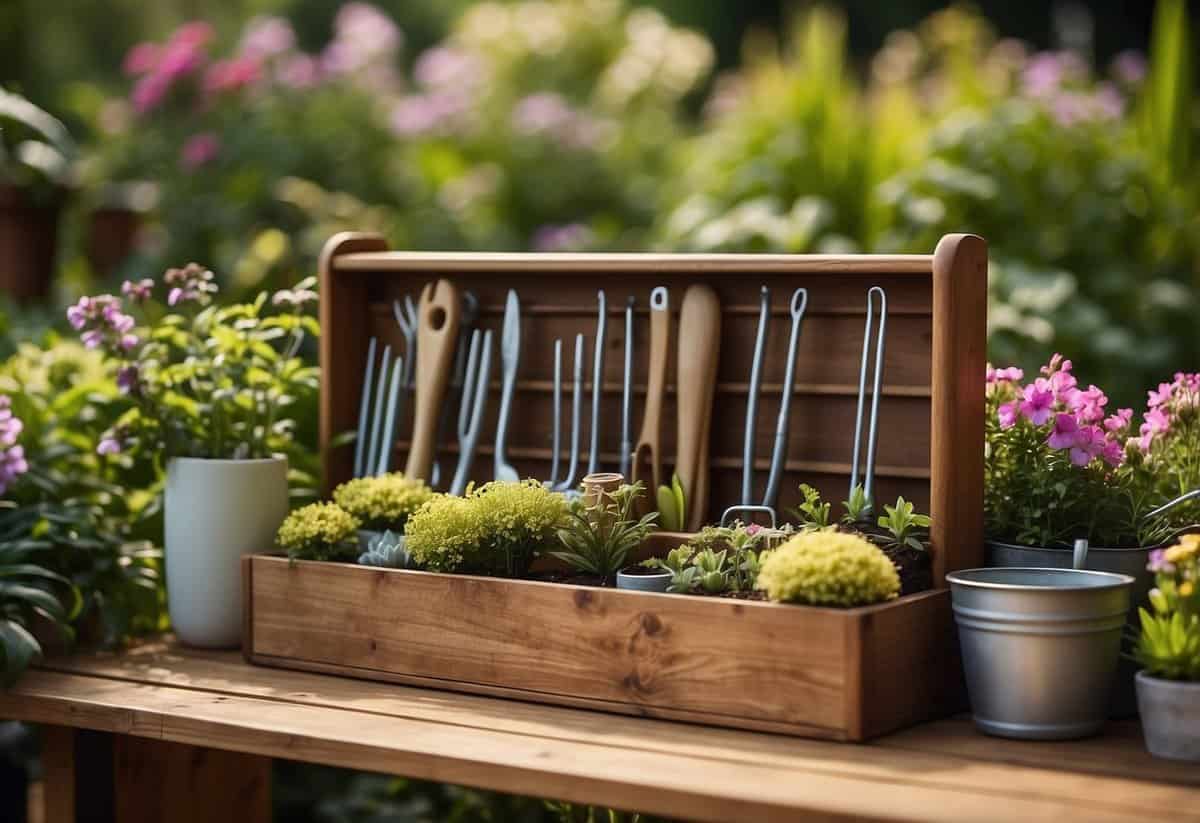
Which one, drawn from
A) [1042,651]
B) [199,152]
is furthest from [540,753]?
[199,152]

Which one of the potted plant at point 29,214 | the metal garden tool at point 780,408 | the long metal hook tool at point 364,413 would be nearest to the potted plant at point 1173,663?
the metal garden tool at point 780,408

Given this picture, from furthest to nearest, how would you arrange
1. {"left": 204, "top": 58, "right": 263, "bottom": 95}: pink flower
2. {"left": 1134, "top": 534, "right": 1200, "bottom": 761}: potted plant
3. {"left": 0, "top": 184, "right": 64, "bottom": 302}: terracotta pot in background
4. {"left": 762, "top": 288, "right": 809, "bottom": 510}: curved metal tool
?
{"left": 204, "top": 58, "right": 263, "bottom": 95}: pink flower, {"left": 0, "top": 184, "right": 64, "bottom": 302}: terracotta pot in background, {"left": 762, "top": 288, "right": 809, "bottom": 510}: curved metal tool, {"left": 1134, "top": 534, "right": 1200, "bottom": 761}: potted plant

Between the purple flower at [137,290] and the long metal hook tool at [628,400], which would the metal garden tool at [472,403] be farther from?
the purple flower at [137,290]

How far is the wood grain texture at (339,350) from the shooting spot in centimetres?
308

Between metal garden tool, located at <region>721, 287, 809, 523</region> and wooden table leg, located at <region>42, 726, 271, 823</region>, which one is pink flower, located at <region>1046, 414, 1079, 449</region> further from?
wooden table leg, located at <region>42, 726, 271, 823</region>

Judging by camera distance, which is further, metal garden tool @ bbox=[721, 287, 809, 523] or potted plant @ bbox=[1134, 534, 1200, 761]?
metal garden tool @ bbox=[721, 287, 809, 523]

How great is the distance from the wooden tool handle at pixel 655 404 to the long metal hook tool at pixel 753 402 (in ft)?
0.51

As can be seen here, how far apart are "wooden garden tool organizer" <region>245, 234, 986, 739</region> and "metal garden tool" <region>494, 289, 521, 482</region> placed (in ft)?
0.17

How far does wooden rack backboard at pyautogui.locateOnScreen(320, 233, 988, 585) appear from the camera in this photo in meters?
2.45

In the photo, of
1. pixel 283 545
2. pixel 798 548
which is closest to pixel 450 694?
pixel 283 545

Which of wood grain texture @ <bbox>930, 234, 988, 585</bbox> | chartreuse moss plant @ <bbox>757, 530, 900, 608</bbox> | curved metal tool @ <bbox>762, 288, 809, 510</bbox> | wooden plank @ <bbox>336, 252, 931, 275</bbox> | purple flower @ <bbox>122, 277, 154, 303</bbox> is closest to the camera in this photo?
chartreuse moss plant @ <bbox>757, 530, 900, 608</bbox>

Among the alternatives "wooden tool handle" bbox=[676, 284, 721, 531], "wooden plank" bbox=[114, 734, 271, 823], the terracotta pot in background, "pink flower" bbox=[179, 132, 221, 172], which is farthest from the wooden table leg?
"pink flower" bbox=[179, 132, 221, 172]

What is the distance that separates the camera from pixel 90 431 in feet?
10.5

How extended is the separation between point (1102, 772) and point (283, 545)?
1.42 m
